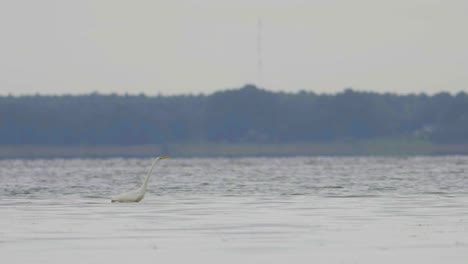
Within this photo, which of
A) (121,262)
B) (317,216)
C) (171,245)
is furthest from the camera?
(317,216)

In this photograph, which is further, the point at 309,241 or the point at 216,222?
the point at 216,222

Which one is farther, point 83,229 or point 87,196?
point 87,196

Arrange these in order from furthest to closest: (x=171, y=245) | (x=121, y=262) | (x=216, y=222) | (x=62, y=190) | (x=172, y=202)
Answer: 1. (x=62, y=190)
2. (x=172, y=202)
3. (x=216, y=222)
4. (x=171, y=245)
5. (x=121, y=262)

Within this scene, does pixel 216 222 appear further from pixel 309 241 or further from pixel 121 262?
pixel 121 262

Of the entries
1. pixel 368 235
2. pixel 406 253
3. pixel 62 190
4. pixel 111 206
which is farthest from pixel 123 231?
pixel 62 190

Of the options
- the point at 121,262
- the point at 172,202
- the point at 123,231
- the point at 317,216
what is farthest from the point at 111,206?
the point at 121,262

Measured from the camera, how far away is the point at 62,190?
5441 cm

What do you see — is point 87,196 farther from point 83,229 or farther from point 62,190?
point 83,229

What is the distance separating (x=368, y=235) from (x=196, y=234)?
3633 millimetres

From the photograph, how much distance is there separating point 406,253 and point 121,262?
200 inches

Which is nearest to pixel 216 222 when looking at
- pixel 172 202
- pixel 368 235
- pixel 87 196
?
pixel 368 235

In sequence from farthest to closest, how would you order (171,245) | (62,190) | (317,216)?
1. (62,190)
2. (317,216)
3. (171,245)

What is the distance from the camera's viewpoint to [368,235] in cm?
2592

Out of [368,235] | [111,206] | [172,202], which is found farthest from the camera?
[172,202]
